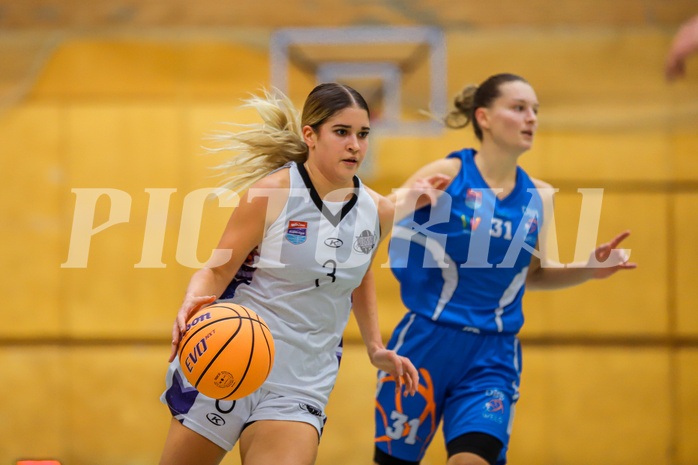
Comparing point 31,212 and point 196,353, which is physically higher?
point 31,212

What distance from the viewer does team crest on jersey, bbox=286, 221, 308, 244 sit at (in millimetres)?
2607

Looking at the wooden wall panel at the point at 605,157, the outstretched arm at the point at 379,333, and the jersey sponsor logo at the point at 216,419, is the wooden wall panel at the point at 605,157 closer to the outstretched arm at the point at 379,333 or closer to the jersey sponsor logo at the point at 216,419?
the outstretched arm at the point at 379,333

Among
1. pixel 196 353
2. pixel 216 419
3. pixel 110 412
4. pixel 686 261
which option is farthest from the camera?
pixel 110 412

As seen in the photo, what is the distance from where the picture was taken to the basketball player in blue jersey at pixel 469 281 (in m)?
3.23

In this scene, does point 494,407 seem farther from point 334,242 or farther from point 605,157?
point 605,157

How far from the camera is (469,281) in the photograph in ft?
10.7

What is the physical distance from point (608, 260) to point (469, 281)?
0.73m

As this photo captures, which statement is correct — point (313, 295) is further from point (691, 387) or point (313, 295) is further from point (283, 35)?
point (691, 387)

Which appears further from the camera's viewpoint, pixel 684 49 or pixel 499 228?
pixel 499 228

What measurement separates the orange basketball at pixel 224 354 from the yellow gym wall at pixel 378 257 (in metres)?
3.20

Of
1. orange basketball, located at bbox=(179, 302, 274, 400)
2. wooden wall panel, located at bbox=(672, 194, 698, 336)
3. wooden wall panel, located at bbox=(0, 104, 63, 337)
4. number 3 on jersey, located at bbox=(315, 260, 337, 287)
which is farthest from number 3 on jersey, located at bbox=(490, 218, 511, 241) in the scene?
wooden wall panel, located at bbox=(0, 104, 63, 337)

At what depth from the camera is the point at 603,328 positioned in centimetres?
554

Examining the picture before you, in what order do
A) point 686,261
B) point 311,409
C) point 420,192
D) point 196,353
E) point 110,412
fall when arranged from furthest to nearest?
point 110,412, point 686,261, point 420,192, point 311,409, point 196,353

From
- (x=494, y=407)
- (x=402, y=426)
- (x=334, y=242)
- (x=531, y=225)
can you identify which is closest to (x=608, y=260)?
(x=531, y=225)
